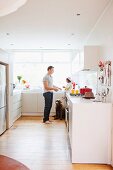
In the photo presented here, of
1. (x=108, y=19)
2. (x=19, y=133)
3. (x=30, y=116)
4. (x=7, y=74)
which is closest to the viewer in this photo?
(x=108, y=19)

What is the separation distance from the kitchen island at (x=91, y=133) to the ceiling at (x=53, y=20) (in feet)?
4.82

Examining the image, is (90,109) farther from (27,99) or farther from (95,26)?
(27,99)

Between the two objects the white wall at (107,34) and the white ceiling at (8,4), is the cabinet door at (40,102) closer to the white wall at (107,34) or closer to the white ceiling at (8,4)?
the white wall at (107,34)

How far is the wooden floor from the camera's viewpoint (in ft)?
8.80

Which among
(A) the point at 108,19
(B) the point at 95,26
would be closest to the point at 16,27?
Result: (B) the point at 95,26

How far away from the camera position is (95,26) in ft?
12.9

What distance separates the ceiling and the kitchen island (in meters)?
1.47

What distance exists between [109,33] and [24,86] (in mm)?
4683

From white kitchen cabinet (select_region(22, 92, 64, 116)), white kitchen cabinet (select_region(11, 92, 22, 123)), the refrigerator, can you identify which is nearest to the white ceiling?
the refrigerator

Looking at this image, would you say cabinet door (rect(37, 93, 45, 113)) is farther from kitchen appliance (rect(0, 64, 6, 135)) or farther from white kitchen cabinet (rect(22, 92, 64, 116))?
kitchen appliance (rect(0, 64, 6, 135))

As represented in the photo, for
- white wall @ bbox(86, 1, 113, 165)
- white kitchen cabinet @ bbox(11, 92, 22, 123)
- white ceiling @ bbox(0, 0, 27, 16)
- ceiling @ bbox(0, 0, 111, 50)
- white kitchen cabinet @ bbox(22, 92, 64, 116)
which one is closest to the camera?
white ceiling @ bbox(0, 0, 27, 16)

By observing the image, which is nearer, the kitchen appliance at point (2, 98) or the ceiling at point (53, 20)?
the ceiling at point (53, 20)

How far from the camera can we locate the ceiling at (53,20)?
2.91 meters

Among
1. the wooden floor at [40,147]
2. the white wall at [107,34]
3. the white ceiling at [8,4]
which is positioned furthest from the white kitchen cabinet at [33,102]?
the white ceiling at [8,4]
